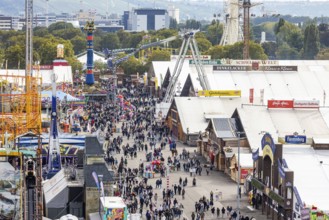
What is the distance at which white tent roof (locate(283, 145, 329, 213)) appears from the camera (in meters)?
50.3

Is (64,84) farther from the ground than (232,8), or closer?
closer

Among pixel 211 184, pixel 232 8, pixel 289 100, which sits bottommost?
pixel 211 184

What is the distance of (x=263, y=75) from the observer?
106m

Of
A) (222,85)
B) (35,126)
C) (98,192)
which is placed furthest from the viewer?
(222,85)

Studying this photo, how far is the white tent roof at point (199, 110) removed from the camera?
84.2 meters

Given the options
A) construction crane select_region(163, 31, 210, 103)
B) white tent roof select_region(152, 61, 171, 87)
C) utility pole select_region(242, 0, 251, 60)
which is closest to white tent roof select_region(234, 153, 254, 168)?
construction crane select_region(163, 31, 210, 103)

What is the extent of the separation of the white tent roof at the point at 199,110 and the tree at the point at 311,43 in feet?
317

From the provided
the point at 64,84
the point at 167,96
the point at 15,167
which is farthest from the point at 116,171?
the point at 64,84

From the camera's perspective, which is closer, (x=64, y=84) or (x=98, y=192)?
(x=98, y=192)

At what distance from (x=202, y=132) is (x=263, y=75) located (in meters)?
25.9

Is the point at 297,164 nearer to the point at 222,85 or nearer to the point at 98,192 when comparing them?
the point at 98,192

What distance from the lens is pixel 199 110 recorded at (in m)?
86.8

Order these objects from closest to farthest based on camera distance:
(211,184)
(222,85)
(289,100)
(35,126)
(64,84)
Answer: (211,184) < (35,126) < (289,100) < (222,85) < (64,84)

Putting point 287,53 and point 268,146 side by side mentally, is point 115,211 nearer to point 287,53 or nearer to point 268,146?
point 268,146
